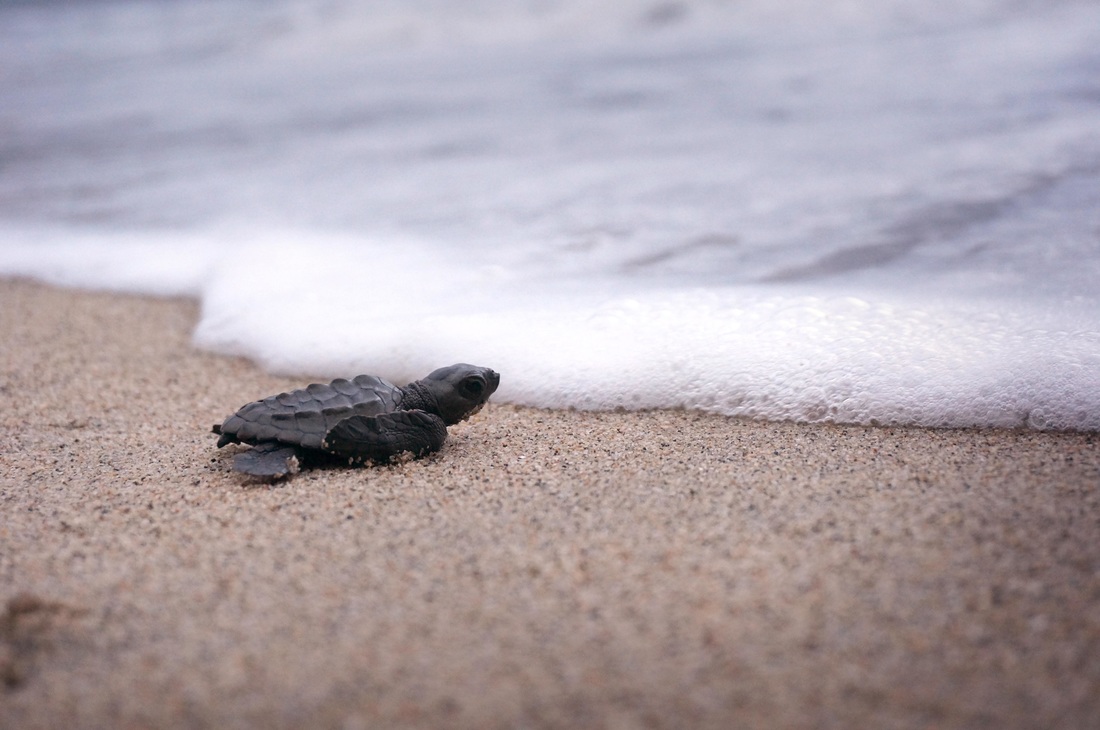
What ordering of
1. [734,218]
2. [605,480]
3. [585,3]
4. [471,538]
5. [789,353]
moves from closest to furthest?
[471,538]
[605,480]
[789,353]
[734,218]
[585,3]

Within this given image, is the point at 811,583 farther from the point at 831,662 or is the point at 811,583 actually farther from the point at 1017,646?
the point at 1017,646

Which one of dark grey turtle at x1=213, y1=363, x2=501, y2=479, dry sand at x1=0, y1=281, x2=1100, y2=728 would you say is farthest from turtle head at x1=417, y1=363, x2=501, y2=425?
dry sand at x1=0, y1=281, x2=1100, y2=728

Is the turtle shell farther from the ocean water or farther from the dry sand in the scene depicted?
the ocean water

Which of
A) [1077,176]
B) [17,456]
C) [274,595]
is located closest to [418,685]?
[274,595]

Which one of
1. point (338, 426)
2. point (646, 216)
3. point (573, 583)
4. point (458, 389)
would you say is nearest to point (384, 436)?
point (338, 426)

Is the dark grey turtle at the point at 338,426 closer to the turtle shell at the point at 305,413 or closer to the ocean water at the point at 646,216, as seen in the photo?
the turtle shell at the point at 305,413
